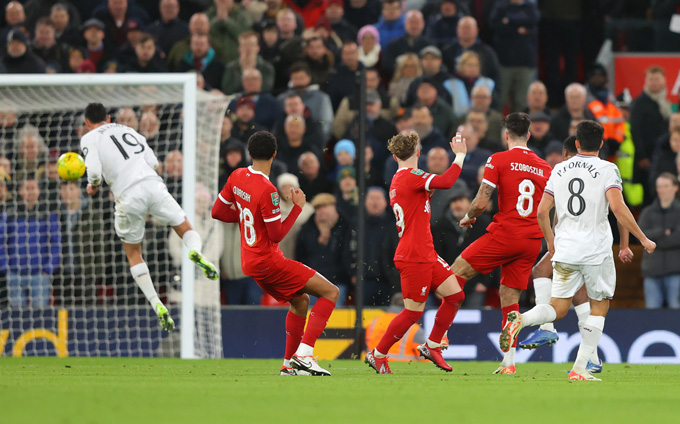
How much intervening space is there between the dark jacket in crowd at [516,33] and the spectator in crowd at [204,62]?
4.14m

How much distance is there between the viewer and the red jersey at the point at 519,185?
30.0 ft

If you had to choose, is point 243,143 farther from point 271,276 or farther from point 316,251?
point 271,276

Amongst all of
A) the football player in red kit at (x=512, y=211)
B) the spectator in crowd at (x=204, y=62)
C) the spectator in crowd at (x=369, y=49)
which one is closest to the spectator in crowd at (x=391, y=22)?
the spectator in crowd at (x=369, y=49)

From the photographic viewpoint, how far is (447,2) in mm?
Result: 15961

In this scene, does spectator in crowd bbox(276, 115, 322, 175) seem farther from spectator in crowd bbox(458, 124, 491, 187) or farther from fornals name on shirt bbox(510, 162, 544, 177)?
fornals name on shirt bbox(510, 162, 544, 177)

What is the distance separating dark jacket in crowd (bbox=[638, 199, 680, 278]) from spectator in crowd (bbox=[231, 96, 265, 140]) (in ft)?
16.0

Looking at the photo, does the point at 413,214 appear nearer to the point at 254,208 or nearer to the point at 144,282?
the point at 254,208

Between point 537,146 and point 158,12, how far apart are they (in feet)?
23.9

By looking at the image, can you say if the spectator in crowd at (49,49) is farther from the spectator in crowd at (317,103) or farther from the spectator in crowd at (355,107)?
the spectator in crowd at (355,107)

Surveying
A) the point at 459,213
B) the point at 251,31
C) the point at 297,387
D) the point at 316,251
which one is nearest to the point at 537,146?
the point at 459,213

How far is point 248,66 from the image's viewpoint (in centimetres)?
1512

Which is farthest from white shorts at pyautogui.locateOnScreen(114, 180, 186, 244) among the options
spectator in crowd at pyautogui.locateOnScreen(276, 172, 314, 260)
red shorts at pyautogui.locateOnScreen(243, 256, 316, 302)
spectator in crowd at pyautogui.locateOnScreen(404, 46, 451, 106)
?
spectator in crowd at pyautogui.locateOnScreen(404, 46, 451, 106)

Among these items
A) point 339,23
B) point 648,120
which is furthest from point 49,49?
point 648,120

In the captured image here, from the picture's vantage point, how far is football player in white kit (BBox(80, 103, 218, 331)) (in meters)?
10.6
